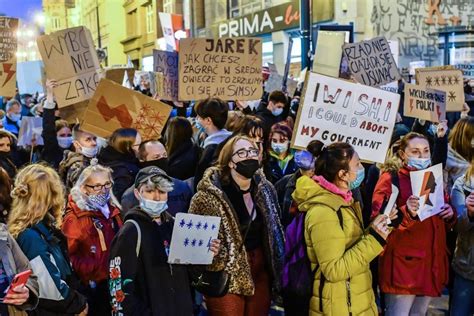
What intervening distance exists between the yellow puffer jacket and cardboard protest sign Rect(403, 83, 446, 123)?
2.68 m

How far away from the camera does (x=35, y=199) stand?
11.1 ft

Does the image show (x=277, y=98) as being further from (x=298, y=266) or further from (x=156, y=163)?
(x=298, y=266)

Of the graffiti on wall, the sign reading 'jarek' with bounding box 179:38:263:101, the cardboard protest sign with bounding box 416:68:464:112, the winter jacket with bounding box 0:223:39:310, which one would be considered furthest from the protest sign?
the graffiti on wall

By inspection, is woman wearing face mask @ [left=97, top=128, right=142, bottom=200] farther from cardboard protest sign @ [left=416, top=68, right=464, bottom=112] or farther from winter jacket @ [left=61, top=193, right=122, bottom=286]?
cardboard protest sign @ [left=416, top=68, right=464, bottom=112]

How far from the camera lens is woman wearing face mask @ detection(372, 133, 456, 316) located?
13.4 feet

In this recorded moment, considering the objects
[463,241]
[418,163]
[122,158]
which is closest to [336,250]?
[418,163]

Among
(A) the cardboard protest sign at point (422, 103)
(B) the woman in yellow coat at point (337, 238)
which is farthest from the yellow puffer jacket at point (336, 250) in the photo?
(A) the cardboard protest sign at point (422, 103)

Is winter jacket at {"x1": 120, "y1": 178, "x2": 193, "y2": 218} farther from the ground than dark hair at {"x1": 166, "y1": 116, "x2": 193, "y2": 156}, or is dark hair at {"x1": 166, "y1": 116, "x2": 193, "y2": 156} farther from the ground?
dark hair at {"x1": 166, "y1": 116, "x2": 193, "y2": 156}

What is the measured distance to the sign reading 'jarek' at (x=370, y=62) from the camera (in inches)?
275

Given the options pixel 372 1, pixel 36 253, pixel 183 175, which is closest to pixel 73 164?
pixel 183 175

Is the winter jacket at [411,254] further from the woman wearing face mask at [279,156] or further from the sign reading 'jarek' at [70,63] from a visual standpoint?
the sign reading 'jarek' at [70,63]

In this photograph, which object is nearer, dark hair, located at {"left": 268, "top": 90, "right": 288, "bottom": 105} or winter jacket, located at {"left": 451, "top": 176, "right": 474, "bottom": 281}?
winter jacket, located at {"left": 451, "top": 176, "right": 474, "bottom": 281}

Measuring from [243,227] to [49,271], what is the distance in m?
1.24

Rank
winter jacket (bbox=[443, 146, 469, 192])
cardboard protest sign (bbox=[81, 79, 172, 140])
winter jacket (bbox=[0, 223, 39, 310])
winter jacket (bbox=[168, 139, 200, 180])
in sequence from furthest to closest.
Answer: cardboard protest sign (bbox=[81, 79, 172, 140]), winter jacket (bbox=[168, 139, 200, 180]), winter jacket (bbox=[443, 146, 469, 192]), winter jacket (bbox=[0, 223, 39, 310])
